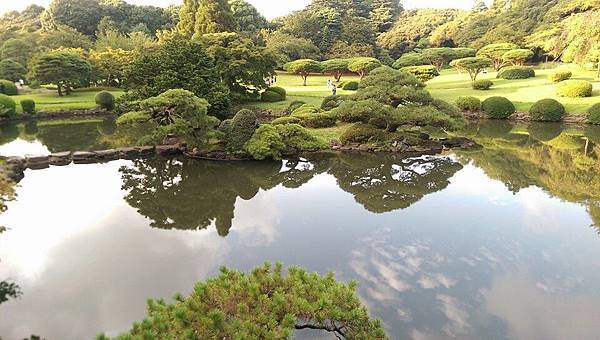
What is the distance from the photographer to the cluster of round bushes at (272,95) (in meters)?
26.6

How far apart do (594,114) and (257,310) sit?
76.2 feet

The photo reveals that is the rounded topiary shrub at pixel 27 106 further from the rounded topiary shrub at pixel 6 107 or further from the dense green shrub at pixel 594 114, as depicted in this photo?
the dense green shrub at pixel 594 114

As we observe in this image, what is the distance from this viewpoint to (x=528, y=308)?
231 inches

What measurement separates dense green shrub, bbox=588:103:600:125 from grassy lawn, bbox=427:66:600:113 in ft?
3.61

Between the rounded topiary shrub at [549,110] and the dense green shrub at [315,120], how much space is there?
1172cm

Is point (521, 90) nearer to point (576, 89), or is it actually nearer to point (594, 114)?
point (576, 89)

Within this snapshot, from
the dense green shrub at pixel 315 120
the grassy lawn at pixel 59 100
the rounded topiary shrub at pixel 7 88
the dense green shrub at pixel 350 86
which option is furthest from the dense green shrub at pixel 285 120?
the rounded topiary shrub at pixel 7 88

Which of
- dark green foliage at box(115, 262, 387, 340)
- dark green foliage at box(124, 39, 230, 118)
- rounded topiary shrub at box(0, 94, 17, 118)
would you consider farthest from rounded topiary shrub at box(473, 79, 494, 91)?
rounded topiary shrub at box(0, 94, 17, 118)

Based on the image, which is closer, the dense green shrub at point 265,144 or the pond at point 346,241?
the pond at point 346,241

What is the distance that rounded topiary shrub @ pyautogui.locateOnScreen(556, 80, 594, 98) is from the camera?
23.4m

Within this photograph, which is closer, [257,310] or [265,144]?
[257,310]

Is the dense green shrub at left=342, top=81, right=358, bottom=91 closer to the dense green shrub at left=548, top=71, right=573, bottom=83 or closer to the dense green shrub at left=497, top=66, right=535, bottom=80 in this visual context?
the dense green shrub at left=497, top=66, right=535, bottom=80

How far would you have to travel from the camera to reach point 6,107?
22188 mm

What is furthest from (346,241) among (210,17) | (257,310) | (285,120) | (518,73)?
(518,73)
